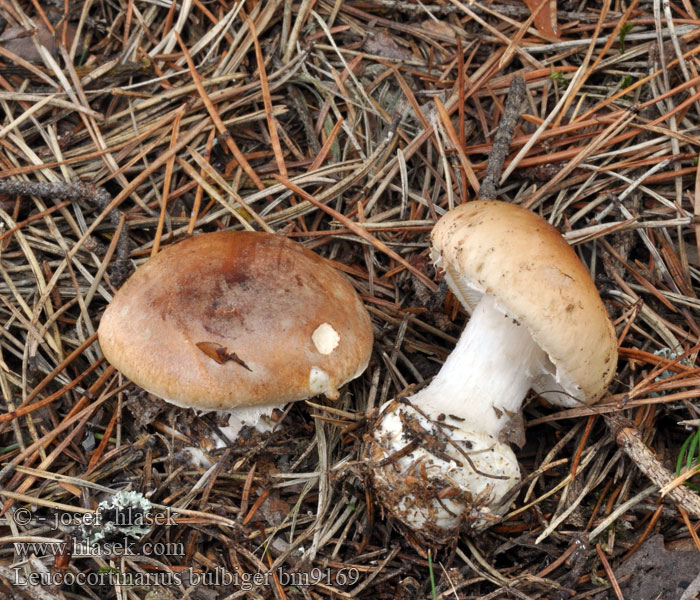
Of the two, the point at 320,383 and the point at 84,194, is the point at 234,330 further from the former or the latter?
the point at 84,194

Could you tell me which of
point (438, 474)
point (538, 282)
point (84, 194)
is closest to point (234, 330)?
point (438, 474)

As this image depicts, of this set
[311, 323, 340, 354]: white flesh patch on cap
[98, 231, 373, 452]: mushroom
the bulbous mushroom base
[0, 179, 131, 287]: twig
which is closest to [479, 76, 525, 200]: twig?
[98, 231, 373, 452]: mushroom

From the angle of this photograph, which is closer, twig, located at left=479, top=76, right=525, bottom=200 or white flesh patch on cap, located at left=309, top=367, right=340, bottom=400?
white flesh patch on cap, located at left=309, top=367, right=340, bottom=400

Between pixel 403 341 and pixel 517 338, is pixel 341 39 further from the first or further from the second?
pixel 517 338

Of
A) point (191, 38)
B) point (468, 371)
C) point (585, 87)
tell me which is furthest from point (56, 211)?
point (585, 87)
